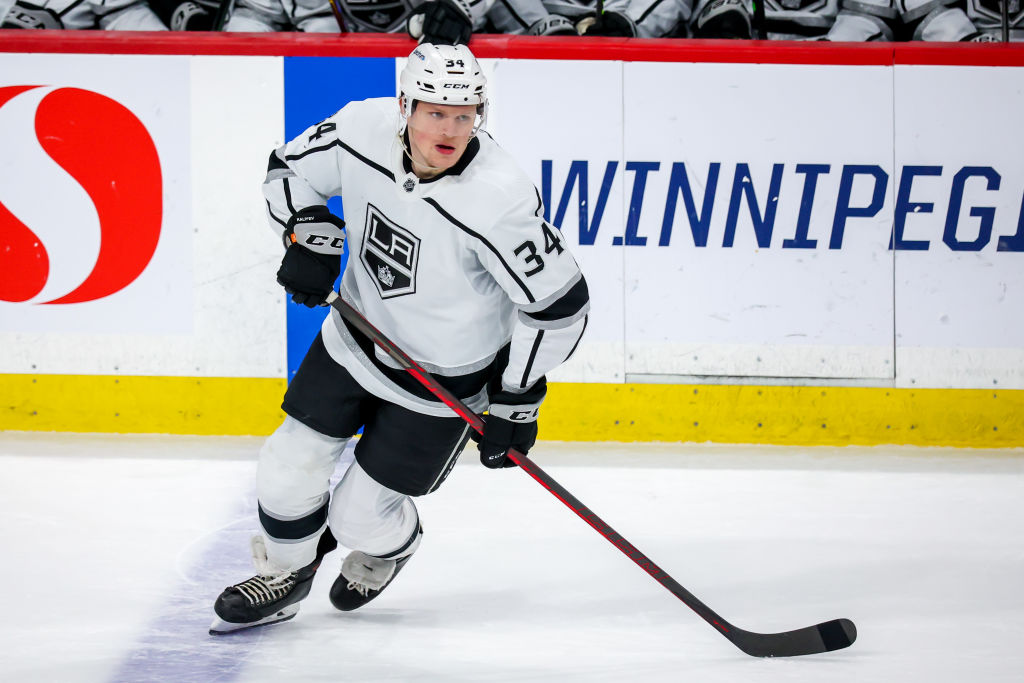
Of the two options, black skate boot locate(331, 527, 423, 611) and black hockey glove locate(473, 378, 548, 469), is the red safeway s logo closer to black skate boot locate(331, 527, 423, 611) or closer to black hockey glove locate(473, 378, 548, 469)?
black skate boot locate(331, 527, 423, 611)

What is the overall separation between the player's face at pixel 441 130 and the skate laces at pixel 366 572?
36.6 inches

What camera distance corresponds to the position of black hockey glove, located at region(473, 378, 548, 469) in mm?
2043

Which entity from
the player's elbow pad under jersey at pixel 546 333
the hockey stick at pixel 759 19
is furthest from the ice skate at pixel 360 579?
the hockey stick at pixel 759 19

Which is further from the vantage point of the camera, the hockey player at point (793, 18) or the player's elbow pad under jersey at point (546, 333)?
the hockey player at point (793, 18)

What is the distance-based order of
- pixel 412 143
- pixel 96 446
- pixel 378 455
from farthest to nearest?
1. pixel 96 446
2. pixel 378 455
3. pixel 412 143

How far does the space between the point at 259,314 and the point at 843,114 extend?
2097 mm

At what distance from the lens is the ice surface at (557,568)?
6.98 ft

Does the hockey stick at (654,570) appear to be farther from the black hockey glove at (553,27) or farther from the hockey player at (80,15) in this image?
the hockey player at (80,15)

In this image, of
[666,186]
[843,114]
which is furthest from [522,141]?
[843,114]

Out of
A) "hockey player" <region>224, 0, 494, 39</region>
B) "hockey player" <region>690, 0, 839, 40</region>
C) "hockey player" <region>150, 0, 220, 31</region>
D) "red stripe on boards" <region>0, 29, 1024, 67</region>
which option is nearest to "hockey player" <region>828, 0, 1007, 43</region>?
"hockey player" <region>690, 0, 839, 40</region>

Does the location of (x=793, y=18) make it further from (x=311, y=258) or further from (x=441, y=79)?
(x=311, y=258)

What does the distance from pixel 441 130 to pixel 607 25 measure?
6.83 feet

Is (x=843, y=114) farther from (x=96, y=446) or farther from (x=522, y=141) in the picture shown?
(x=96, y=446)

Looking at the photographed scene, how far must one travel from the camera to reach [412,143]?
6.35 feet
